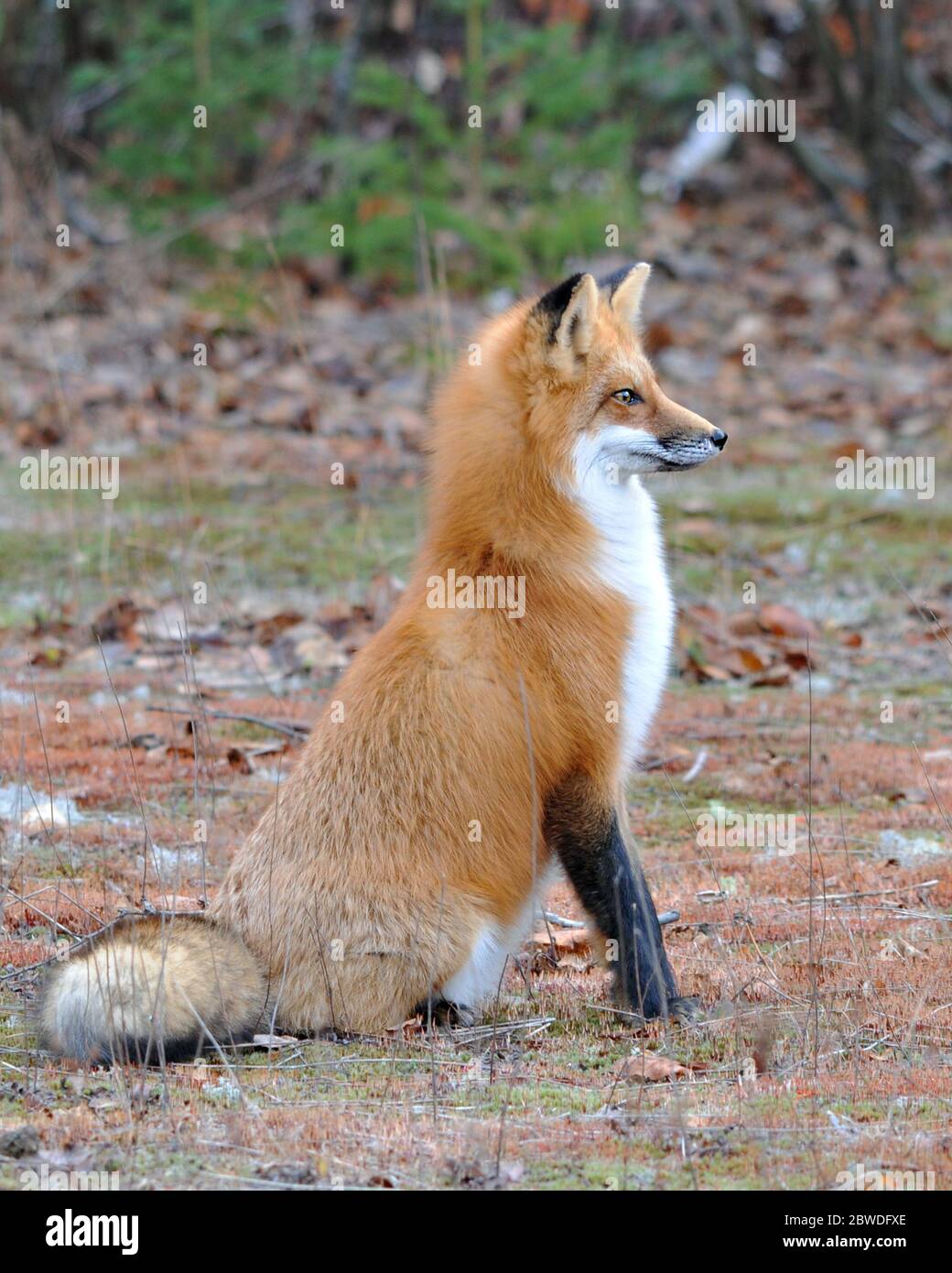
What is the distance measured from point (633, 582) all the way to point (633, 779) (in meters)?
2.75

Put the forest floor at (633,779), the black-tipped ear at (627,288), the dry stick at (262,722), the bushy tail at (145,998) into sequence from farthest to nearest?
the dry stick at (262,722)
the black-tipped ear at (627,288)
the bushy tail at (145,998)
the forest floor at (633,779)

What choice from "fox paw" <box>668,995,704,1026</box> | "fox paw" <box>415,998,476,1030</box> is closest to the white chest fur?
"fox paw" <box>668,995,704,1026</box>

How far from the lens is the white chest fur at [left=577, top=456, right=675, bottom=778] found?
5.43m

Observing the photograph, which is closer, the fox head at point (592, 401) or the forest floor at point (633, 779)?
the forest floor at point (633, 779)

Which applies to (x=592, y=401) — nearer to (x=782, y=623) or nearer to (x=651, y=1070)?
(x=651, y=1070)

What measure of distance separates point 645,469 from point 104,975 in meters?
2.71

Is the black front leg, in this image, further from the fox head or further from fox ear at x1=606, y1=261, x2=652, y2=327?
fox ear at x1=606, y1=261, x2=652, y2=327

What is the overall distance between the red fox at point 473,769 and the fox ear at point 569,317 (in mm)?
11

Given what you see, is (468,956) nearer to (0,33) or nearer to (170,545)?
(170,545)

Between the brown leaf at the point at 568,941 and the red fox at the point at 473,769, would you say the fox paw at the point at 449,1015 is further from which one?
the brown leaf at the point at 568,941

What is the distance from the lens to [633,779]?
8.12 m

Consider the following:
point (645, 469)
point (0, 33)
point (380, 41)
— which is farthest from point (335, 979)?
point (380, 41)

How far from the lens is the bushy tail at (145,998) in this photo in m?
4.64

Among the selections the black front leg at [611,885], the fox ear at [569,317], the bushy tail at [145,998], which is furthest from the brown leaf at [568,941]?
the fox ear at [569,317]
